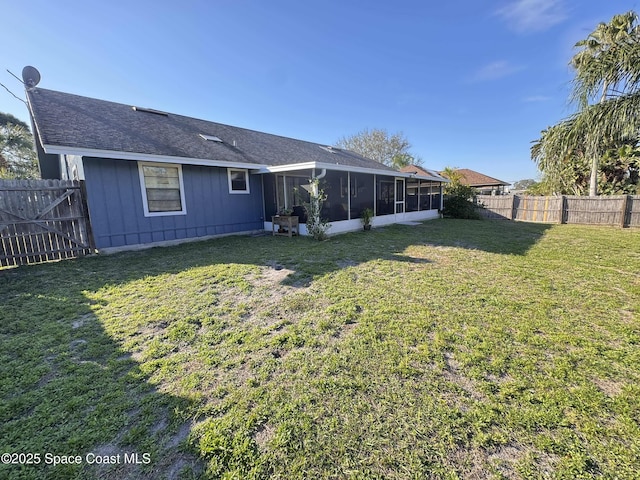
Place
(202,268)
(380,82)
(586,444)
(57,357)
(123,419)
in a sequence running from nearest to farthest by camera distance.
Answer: (586,444) < (123,419) < (57,357) < (202,268) < (380,82)

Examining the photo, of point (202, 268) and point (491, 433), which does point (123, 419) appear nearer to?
point (491, 433)

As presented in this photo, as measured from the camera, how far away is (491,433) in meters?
1.60

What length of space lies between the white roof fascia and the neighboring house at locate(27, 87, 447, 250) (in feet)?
0.06

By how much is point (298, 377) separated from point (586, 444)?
5.97 feet

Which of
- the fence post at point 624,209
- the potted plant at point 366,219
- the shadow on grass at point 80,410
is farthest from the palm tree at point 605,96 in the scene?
the fence post at point 624,209

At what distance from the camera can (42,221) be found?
18.8 feet

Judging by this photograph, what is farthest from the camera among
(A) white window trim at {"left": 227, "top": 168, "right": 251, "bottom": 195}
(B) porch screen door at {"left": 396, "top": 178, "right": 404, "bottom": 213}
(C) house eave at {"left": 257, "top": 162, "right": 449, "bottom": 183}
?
(B) porch screen door at {"left": 396, "top": 178, "right": 404, "bottom": 213}

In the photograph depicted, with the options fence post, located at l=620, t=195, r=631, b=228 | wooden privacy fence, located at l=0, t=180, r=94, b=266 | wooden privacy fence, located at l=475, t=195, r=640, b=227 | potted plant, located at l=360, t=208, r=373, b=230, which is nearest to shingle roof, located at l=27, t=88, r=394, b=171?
wooden privacy fence, located at l=0, t=180, r=94, b=266

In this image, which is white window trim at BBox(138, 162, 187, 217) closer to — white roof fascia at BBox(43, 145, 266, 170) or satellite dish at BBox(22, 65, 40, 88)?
white roof fascia at BBox(43, 145, 266, 170)

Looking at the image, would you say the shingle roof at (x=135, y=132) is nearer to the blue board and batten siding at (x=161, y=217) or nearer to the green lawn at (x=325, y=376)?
the blue board and batten siding at (x=161, y=217)

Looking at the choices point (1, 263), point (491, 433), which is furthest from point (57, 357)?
point (1, 263)

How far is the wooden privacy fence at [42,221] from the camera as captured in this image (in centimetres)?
548

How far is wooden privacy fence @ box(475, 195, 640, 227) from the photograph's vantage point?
10.6 m

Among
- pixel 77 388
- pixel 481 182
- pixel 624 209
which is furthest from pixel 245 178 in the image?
pixel 481 182
